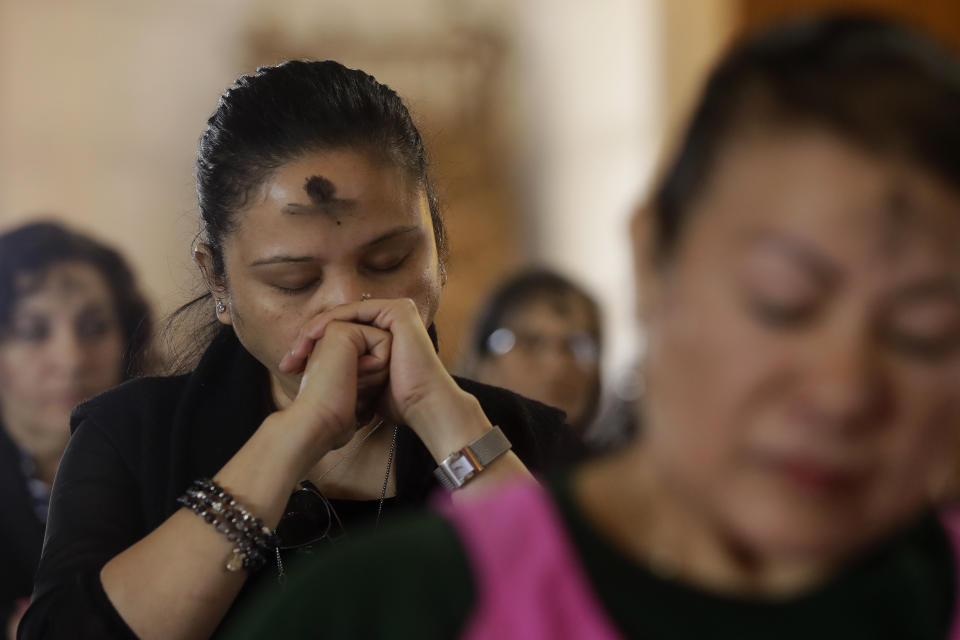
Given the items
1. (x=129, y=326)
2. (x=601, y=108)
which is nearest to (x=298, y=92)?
(x=129, y=326)

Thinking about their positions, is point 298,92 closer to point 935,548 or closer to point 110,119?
point 935,548

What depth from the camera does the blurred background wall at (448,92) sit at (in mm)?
5094

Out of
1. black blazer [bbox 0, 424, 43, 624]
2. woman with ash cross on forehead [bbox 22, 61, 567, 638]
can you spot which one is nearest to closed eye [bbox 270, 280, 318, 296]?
woman with ash cross on forehead [bbox 22, 61, 567, 638]

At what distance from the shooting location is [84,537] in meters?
1.31

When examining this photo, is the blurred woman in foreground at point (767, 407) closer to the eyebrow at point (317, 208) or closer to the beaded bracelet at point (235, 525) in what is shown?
the beaded bracelet at point (235, 525)

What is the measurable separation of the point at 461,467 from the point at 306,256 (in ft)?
0.85

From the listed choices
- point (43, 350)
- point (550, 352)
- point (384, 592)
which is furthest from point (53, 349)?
point (384, 592)

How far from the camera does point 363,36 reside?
564 cm

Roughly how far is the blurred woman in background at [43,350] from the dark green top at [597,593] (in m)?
0.97

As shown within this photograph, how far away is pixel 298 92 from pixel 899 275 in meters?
0.79

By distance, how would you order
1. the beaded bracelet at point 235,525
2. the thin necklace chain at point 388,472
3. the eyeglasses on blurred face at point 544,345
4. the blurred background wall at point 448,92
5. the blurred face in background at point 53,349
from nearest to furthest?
the beaded bracelet at point 235,525 → the thin necklace chain at point 388,472 → the blurred face in background at point 53,349 → the eyeglasses on blurred face at point 544,345 → the blurred background wall at point 448,92

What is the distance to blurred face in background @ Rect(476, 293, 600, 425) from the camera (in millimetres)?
2617

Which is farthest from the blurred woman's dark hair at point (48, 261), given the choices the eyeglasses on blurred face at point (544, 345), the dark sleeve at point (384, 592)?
the dark sleeve at point (384, 592)

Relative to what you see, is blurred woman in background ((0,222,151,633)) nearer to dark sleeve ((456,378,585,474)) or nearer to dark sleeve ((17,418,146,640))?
dark sleeve ((17,418,146,640))
